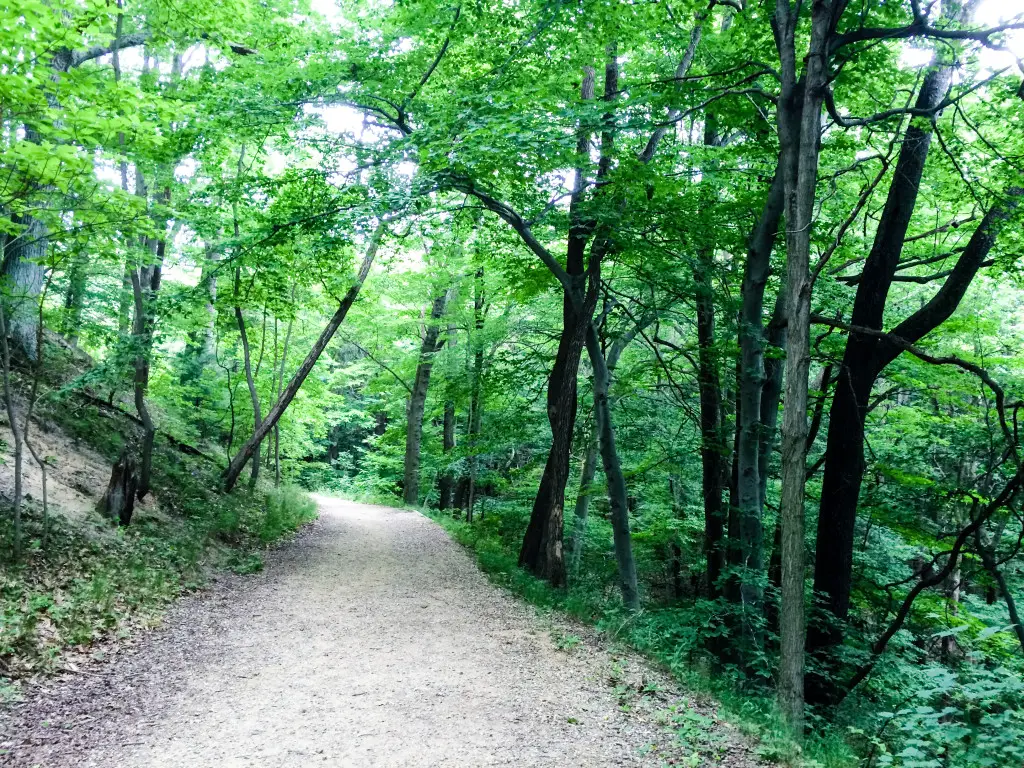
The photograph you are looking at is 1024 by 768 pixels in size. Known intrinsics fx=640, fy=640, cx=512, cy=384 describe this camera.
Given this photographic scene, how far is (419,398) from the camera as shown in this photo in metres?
20.9

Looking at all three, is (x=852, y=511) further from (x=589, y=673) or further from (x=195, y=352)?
(x=195, y=352)

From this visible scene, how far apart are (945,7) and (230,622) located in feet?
32.9

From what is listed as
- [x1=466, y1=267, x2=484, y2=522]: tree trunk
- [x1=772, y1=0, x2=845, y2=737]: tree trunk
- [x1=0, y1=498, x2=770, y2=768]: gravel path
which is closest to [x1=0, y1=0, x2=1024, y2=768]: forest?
[x1=772, y1=0, x2=845, y2=737]: tree trunk

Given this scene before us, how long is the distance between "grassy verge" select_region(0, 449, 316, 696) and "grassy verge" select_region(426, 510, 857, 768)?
13.4 ft

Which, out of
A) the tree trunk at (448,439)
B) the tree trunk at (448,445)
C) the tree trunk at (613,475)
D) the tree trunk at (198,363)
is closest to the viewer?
the tree trunk at (613,475)

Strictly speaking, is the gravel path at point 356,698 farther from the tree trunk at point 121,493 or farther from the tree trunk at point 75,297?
the tree trunk at point 75,297

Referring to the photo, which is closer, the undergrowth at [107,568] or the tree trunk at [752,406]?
the undergrowth at [107,568]

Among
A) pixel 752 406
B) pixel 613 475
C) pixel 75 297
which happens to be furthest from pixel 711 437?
pixel 75 297

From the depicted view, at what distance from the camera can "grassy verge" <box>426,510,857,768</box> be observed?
460 cm

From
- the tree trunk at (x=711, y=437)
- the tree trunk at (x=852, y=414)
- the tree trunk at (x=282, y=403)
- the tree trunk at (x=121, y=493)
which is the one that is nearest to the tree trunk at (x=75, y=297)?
the tree trunk at (x=121, y=493)

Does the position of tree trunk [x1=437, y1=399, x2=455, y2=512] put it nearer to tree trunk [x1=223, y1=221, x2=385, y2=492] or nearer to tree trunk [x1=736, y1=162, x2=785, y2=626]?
tree trunk [x1=223, y1=221, x2=385, y2=492]

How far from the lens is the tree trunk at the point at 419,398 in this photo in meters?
19.9

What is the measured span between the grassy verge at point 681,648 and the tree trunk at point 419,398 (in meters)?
8.27

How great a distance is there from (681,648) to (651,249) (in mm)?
4925
